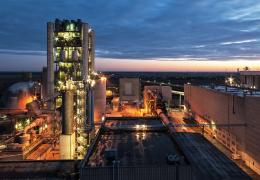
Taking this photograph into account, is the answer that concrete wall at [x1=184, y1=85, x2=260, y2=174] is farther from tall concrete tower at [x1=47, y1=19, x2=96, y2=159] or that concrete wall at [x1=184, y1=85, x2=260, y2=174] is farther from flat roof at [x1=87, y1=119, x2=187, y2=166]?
tall concrete tower at [x1=47, y1=19, x2=96, y2=159]

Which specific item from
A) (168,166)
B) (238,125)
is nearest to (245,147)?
(238,125)

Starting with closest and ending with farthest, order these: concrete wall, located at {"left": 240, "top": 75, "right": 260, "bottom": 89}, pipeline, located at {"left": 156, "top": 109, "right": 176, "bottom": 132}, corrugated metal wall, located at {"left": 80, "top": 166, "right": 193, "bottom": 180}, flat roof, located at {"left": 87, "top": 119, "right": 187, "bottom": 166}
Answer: corrugated metal wall, located at {"left": 80, "top": 166, "right": 193, "bottom": 180} < flat roof, located at {"left": 87, "top": 119, "right": 187, "bottom": 166} < pipeline, located at {"left": 156, "top": 109, "right": 176, "bottom": 132} < concrete wall, located at {"left": 240, "top": 75, "right": 260, "bottom": 89}

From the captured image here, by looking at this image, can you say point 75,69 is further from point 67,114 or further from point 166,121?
point 166,121

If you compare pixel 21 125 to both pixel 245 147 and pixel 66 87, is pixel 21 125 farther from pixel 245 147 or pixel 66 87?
pixel 245 147

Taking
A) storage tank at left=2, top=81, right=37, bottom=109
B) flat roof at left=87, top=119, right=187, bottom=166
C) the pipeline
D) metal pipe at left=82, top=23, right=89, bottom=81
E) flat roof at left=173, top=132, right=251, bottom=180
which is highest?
metal pipe at left=82, top=23, right=89, bottom=81

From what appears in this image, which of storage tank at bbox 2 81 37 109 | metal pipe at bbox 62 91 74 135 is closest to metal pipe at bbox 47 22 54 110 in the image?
storage tank at bbox 2 81 37 109

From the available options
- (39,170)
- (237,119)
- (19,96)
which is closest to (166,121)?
(237,119)

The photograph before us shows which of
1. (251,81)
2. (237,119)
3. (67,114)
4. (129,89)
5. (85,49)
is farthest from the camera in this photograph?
(129,89)
